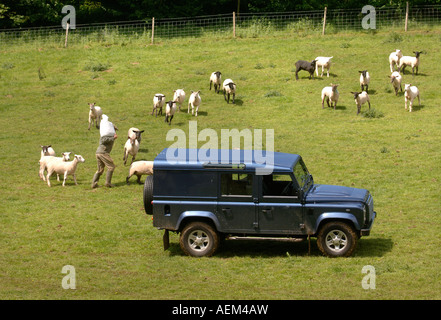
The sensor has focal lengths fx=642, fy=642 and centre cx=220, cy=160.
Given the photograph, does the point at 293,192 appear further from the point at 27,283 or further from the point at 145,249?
the point at 27,283

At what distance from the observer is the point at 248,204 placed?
1330 centimetres

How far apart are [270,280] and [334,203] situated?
2122mm

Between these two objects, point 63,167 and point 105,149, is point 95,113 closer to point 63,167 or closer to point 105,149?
point 63,167

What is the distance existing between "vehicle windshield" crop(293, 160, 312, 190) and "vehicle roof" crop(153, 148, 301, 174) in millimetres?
140

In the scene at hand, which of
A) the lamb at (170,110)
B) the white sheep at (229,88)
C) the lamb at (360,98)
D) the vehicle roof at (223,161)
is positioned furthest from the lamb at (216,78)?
the vehicle roof at (223,161)

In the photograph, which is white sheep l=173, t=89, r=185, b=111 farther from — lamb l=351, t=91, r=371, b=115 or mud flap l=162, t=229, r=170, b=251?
mud flap l=162, t=229, r=170, b=251

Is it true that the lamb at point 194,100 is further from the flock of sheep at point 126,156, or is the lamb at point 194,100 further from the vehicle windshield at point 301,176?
the vehicle windshield at point 301,176

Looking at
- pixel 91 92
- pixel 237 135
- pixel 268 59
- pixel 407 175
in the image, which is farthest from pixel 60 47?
pixel 407 175

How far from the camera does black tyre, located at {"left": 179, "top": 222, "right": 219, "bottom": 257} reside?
44.4 ft

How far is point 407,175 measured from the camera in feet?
66.6

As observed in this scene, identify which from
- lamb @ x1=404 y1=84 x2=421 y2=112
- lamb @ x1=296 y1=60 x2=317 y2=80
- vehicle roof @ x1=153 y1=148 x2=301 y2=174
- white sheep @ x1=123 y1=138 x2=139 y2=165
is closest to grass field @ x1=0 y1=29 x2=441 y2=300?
lamb @ x1=404 y1=84 x2=421 y2=112

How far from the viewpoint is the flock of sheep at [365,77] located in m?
27.9

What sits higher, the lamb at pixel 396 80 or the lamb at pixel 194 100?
the lamb at pixel 396 80

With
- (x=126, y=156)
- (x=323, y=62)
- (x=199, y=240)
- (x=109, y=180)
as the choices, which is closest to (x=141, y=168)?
(x=109, y=180)
